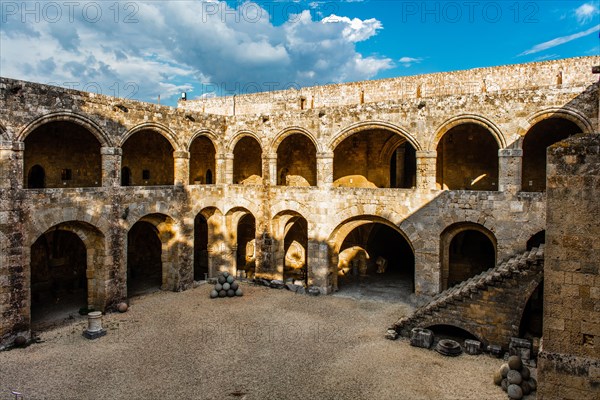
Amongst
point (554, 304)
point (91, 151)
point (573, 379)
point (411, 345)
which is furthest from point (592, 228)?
point (91, 151)

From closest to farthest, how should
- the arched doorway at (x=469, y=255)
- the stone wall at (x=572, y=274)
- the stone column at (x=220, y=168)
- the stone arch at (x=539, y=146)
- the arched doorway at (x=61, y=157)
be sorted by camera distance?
1. the stone wall at (x=572, y=274)
2. the stone arch at (x=539, y=146)
3. the arched doorway at (x=61, y=157)
4. the arched doorway at (x=469, y=255)
5. the stone column at (x=220, y=168)

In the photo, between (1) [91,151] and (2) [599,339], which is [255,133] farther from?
(2) [599,339]

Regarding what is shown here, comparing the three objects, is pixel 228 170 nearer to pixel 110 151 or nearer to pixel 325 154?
pixel 325 154

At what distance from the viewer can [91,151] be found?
727 inches

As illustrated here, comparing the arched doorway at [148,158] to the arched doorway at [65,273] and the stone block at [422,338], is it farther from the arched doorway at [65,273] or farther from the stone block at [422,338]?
the stone block at [422,338]

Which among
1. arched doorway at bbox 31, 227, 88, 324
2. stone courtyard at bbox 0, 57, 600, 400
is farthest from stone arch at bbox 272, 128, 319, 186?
arched doorway at bbox 31, 227, 88, 324

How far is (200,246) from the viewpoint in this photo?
2400 centimetres

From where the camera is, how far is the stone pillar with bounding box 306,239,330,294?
17.5 metres

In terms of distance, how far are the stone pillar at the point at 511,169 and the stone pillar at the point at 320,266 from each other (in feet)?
23.7

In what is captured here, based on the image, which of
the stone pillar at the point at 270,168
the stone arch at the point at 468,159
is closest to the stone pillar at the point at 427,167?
the stone arch at the point at 468,159

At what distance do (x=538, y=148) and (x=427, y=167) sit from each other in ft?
17.2

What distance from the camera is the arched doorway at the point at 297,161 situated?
22.0 meters

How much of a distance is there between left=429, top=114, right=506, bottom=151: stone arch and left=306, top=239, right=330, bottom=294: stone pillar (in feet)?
19.8

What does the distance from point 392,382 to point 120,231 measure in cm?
1116
